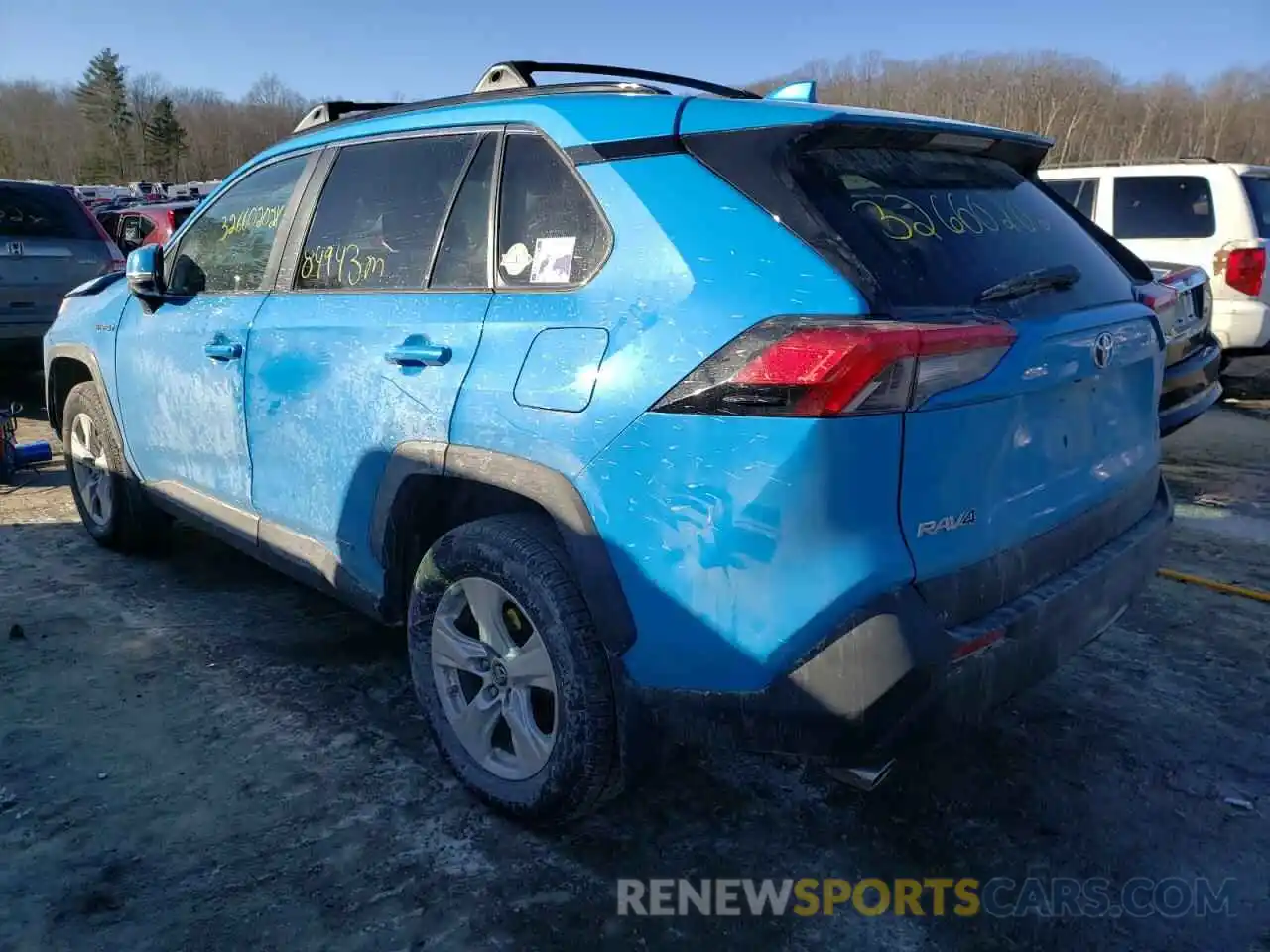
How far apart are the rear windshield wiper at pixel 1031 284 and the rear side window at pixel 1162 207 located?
20.7 feet

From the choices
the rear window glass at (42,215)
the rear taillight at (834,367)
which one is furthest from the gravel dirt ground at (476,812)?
the rear window glass at (42,215)

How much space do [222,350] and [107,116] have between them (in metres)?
92.4

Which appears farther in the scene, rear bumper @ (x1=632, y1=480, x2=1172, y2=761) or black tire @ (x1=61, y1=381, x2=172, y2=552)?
black tire @ (x1=61, y1=381, x2=172, y2=552)

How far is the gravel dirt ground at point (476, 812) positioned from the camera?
2.12m

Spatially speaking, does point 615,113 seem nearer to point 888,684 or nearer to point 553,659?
point 553,659

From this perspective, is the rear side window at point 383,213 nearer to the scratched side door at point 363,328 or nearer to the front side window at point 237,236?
the scratched side door at point 363,328

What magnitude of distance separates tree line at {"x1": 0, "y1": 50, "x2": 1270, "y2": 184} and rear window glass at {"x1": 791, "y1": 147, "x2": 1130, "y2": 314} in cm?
5183

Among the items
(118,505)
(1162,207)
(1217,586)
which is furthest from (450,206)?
(1162,207)

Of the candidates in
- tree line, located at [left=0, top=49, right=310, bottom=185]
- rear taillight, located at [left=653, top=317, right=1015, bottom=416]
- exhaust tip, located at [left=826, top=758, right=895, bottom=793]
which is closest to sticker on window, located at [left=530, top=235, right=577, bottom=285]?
rear taillight, located at [left=653, top=317, right=1015, bottom=416]

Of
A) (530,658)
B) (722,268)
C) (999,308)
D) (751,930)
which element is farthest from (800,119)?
(751,930)

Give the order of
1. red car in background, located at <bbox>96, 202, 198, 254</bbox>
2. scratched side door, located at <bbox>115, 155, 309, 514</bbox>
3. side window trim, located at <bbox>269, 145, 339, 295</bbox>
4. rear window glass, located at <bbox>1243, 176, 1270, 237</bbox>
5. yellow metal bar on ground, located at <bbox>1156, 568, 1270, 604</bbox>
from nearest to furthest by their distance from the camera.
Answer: side window trim, located at <bbox>269, 145, 339, 295</bbox>, scratched side door, located at <bbox>115, 155, 309, 514</bbox>, yellow metal bar on ground, located at <bbox>1156, 568, 1270, 604</bbox>, rear window glass, located at <bbox>1243, 176, 1270, 237</bbox>, red car in background, located at <bbox>96, 202, 198, 254</bbox>

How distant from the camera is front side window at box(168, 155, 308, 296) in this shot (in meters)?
3.34

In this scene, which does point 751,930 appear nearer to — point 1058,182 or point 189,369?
point 189,369

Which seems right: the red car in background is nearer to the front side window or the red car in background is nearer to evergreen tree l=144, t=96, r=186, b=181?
the front side window
